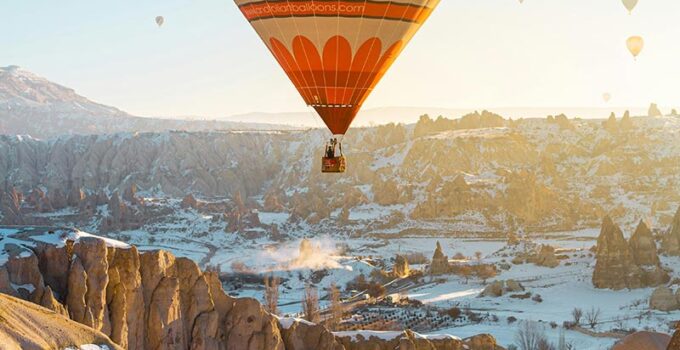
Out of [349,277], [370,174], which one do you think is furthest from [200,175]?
[349,277]

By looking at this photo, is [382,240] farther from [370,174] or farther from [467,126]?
[467,126]

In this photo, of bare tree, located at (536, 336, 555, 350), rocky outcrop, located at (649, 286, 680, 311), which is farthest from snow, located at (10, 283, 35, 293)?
rocky outcrop, located at (649, 286, 680, 311)

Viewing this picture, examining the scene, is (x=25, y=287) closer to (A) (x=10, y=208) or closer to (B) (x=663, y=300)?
(B) (x=663, y=300)

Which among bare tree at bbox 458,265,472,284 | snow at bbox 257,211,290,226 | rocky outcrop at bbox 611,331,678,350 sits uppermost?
rocky outcrop at bbox 611,331,678,350

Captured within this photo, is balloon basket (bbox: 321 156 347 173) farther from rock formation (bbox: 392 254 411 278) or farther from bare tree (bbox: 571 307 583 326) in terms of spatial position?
rock formation (bbox: 392 254 411 278)

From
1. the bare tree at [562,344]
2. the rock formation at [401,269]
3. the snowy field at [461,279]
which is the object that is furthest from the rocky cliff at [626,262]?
the bare tree at [562,344]

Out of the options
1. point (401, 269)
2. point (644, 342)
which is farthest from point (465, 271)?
point (644, 342)
